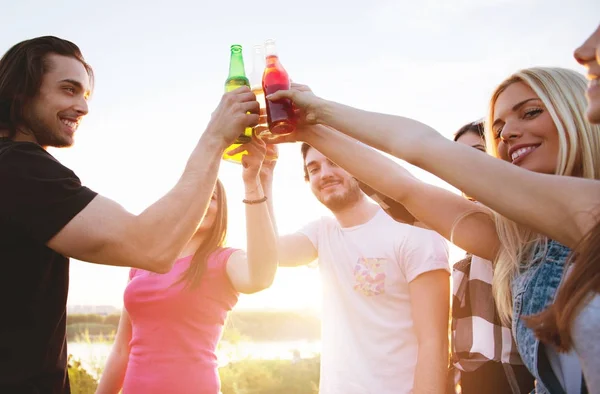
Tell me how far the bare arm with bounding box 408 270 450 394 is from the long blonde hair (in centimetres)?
74

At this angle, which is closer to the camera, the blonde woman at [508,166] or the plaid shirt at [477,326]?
the blonde woman at [508,166]

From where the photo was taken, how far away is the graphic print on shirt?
117 inches

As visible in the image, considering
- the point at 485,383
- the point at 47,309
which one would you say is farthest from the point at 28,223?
the point at 485,383

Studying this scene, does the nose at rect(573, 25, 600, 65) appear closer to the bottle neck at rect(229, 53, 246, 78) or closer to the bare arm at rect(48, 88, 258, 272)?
the bare arm at rect(48, 88, 258, 272)

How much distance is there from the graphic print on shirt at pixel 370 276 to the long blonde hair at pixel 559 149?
97 centimetres

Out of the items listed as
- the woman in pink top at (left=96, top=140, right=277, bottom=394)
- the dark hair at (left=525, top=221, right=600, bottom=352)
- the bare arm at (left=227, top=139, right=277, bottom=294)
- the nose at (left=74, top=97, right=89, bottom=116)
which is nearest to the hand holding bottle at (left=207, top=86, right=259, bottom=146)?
the woman in pink top at (left=96, top=140, right=277, bottom=394)

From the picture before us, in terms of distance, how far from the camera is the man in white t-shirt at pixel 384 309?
110 inches

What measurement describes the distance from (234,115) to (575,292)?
154 cm

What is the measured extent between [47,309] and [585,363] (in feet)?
5.68

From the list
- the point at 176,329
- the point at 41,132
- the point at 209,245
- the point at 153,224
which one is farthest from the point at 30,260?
the point at 209,245

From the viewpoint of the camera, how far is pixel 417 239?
2.98 meters

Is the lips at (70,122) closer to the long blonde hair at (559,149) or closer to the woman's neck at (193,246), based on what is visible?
the woman's neck at (193,246)

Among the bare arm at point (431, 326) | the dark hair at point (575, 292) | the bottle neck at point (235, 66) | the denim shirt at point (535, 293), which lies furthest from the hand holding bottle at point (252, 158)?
the dark hair at point (575, 292)

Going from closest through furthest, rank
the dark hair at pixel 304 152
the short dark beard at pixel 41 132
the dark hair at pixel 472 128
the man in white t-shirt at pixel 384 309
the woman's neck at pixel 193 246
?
the short dark beard at pixel 41 132, the man in white t-shirt at pixel 384 309, the woman's neck at pixel 193 246, the dark hair at pixel 472 128, the dark hair at pixel 304 152
